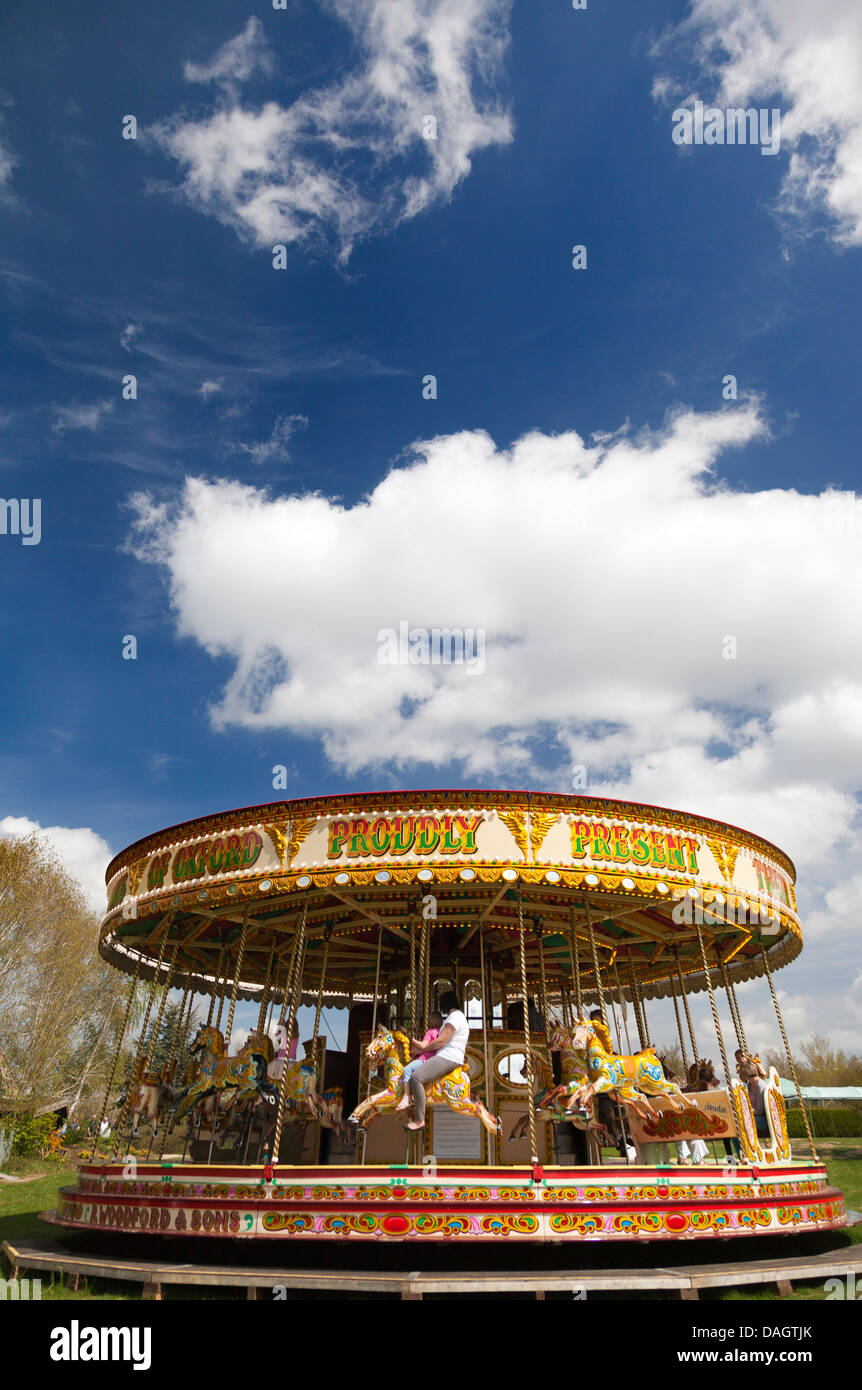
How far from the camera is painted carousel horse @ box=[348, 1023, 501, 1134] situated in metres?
9.68

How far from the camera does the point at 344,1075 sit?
16.9 m

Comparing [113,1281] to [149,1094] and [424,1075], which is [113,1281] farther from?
[149,1094]

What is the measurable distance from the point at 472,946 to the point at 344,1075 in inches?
143

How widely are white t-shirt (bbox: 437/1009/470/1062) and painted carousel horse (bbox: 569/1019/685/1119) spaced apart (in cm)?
186

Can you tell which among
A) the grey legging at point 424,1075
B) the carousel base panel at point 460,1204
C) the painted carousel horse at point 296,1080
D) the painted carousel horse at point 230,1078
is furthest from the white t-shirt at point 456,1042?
the painted carousel horse at point 230,1078

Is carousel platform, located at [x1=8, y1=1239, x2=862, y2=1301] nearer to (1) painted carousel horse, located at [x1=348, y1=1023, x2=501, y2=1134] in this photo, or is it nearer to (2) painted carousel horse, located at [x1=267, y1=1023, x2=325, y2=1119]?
(1) painted carousel horse, located at [x1=348, y1=1023, x2=501, y2=1134]

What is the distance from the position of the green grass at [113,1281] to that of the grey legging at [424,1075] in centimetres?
187

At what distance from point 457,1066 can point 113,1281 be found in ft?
15.2

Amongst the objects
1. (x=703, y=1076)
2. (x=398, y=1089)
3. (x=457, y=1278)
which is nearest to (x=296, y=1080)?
(x=398, y=1089)

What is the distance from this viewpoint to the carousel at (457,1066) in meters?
9.07

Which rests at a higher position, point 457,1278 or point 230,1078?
point 230,1078

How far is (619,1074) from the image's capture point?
1084 centimetres

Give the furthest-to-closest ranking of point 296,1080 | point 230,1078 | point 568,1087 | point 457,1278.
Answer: point 296,1080 → point 230,1078 → point 568,1087 → point 457,1278
